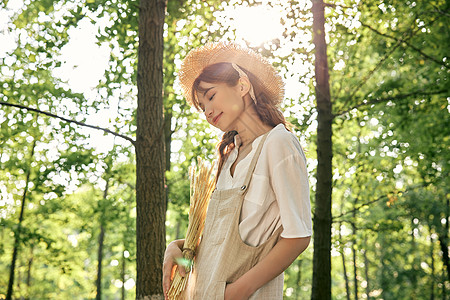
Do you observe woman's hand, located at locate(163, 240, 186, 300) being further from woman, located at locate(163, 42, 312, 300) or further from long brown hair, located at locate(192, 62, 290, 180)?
long brown hair, located at locate(192, 62, 290, 180)

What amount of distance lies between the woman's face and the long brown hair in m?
0.03

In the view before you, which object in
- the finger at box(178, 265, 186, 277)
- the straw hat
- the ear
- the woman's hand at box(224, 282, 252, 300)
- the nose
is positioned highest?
the straw hat

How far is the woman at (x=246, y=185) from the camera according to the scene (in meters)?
1.54

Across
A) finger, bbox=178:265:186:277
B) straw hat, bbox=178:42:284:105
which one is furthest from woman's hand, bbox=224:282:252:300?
straw hat, bbox=178:42:284:105

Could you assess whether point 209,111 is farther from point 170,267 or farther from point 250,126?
point 170,267

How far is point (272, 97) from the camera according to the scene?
1975 mm

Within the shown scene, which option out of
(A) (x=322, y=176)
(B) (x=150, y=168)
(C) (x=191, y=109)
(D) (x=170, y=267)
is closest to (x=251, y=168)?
(D) (x=170, y=267)

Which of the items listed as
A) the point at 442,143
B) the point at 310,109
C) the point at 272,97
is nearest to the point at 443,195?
the point at 442,143

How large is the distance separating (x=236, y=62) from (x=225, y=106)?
0.67 ft

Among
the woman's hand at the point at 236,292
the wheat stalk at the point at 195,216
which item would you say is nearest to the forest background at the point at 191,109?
the wheat stalk at the point at 195,216

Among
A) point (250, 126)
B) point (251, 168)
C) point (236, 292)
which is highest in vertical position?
point (250, 126)

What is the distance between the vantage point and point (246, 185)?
66.7 inches

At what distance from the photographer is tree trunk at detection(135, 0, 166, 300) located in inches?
158

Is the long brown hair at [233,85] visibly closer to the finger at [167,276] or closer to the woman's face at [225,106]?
the woman's face at [225,106]
